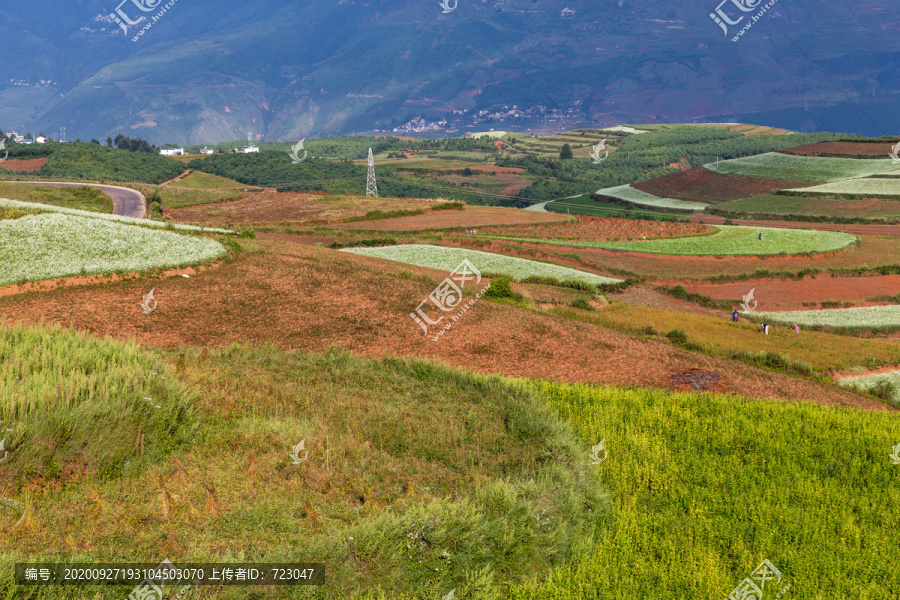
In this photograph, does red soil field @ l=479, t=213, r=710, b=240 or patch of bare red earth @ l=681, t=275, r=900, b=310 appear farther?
red soil field @ l=479, t=213, r=710, b=240

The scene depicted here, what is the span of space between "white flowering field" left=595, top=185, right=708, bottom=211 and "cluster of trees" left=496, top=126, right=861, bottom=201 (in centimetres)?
1803

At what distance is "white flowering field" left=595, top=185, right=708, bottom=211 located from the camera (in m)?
105

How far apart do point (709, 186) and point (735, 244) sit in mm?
62469

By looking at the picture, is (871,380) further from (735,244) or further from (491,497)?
(735,244)

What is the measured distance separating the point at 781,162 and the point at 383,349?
402ft

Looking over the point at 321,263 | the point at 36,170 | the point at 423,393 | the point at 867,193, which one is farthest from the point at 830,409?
the point at 36,170

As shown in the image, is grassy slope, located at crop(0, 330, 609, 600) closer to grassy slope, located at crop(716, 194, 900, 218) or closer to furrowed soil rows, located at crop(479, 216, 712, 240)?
furrowed soil rows, located at crop(479, 216, 712, 240)

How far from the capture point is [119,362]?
34.9ft

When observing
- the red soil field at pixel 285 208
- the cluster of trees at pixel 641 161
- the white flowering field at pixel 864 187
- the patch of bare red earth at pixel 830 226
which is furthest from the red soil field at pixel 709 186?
the red soil field at pixel 285 208

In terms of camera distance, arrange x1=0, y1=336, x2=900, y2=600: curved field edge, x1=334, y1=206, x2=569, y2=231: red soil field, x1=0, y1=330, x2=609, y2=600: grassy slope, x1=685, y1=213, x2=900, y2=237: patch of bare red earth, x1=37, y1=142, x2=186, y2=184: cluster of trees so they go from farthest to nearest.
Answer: x1=37, y1=142, x2=186, y2=184: cluster of trees
x1=685, y1=213, x2=900, y2=237: patch of bare red earth
x1=334, y1=206, x2=569, y2=231: red soil field
x1=0, y1=336, x2=900, y2=600: curved field edge
x1=0, y1=330, x2=609, y2=600: grassy slope

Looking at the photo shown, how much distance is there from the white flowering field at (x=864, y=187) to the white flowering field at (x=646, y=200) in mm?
15883

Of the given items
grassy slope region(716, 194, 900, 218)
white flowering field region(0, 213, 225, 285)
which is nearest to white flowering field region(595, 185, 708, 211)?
grassy slope region(716, 194, 900, 218)

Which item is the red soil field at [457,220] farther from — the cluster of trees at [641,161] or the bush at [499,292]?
the cluster of trees at [641,161]

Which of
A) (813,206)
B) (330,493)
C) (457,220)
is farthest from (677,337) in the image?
(813,206)
